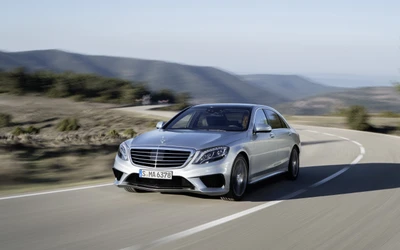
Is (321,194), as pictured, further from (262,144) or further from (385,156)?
(385,156)

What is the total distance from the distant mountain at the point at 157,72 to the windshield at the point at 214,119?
346ft

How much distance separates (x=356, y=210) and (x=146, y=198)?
2.91 meters

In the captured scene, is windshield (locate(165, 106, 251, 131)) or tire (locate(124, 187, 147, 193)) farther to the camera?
windshield (locate(165, 106, 251, 131))

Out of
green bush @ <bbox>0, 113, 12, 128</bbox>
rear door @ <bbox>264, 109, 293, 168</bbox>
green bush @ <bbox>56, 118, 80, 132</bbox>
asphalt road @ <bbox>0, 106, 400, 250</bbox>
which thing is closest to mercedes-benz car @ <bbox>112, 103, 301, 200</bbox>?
asphalt road @ <bbox>0, 106, 400, 250</bbox>

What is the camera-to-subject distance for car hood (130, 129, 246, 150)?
8391mm

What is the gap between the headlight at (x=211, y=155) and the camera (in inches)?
323

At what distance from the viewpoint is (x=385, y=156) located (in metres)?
16.8

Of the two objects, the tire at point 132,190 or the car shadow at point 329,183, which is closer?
the tire at point 132,190

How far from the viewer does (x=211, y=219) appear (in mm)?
7383

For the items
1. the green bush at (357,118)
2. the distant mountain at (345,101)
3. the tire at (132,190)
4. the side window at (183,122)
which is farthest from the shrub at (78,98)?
the tire at (132,190)

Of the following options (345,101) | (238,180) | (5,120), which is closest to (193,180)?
(238,180)

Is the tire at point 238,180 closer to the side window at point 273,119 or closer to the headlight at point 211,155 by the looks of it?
the headlight at point 211,155

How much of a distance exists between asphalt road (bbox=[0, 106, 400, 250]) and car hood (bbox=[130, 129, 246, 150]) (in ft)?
2.63

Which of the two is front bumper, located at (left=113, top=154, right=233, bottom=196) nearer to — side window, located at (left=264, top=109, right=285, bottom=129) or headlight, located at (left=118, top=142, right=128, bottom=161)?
headlight, located at (left=118, top=142, right=128, bottom=161)
